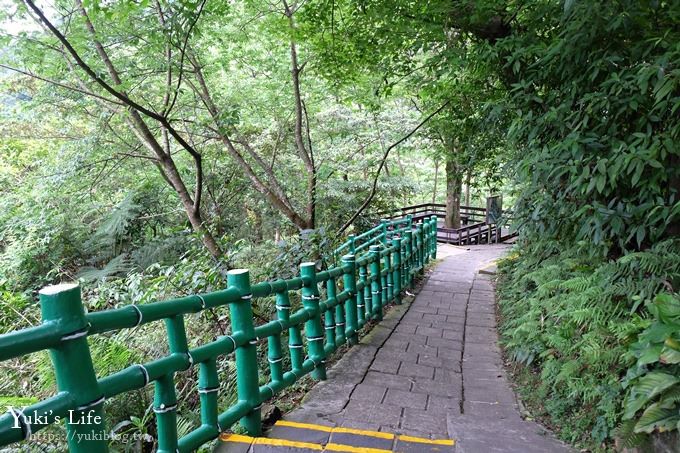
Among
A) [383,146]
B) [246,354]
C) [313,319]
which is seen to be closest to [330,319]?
[313,319]

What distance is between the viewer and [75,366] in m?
1.36

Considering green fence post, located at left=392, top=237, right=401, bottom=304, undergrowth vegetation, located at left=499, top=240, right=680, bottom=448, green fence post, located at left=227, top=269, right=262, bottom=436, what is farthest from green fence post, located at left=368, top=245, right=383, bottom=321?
green fence post, located at left=227, top=269, right=262, bottom=436

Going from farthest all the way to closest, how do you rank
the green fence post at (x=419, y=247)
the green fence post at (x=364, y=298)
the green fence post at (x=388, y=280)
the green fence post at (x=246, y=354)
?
the green fence post at (x=419, y=247) → the green fence post at (x=388, y=280) → the green fence post at (x=364, y=298) → the green fence post at (x=246, y=354)

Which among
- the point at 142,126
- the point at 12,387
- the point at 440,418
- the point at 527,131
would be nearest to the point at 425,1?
the point at 527,131

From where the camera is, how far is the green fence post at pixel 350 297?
370 centimetres

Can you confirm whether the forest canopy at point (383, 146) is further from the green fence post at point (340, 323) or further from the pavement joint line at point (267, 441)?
the pavement joint line at point (267, 441)

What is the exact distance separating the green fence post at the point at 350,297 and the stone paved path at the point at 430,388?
0.72 feet

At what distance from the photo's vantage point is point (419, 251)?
7.12 m

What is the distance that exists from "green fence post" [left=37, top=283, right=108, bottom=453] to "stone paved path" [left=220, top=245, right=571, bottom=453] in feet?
3.70

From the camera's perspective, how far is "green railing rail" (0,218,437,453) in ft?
4.25

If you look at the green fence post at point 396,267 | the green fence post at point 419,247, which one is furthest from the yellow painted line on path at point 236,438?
the green fence post at point 419,247

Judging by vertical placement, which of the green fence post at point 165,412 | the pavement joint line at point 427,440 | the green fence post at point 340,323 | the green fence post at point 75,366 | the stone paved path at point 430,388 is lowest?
the stone paved path at point 430,388

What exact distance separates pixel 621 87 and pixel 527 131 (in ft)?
2.59

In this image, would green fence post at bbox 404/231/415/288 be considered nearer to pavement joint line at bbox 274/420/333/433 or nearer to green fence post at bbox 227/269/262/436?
pavement joint line at bbox 274/420/333/433
